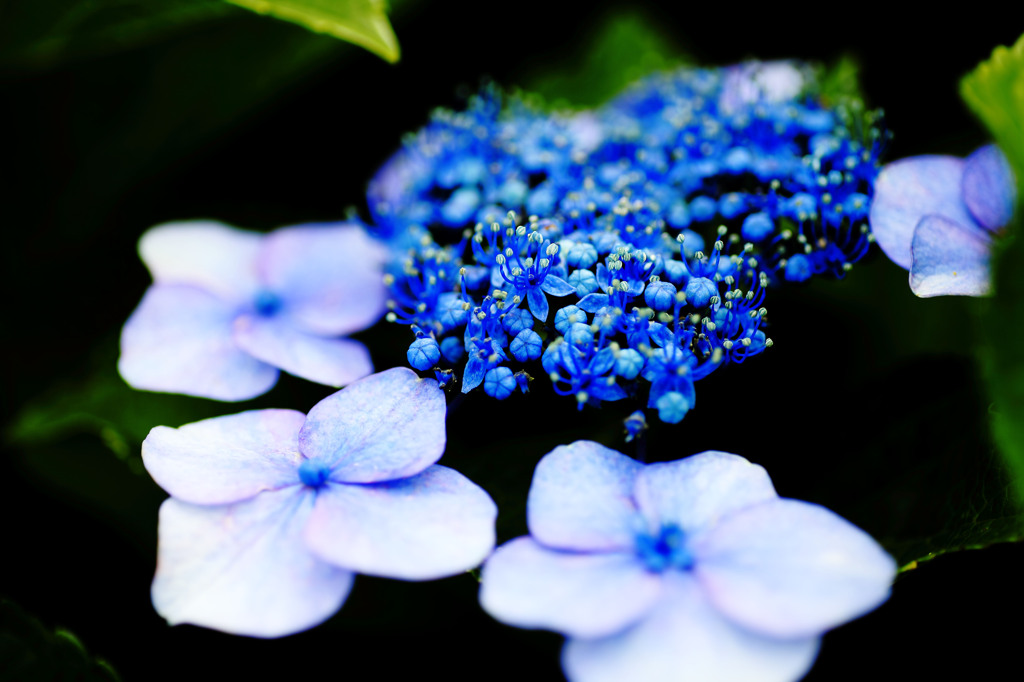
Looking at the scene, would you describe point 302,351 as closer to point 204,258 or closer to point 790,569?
point 204,258

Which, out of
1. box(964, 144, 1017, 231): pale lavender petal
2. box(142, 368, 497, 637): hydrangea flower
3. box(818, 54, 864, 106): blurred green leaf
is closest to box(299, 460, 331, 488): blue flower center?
box(142, 368, 497, 637): hydrangea flower

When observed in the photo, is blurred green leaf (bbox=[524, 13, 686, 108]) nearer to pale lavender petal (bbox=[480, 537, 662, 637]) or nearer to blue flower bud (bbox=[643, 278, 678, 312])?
blue flower bud (bbox=[643, 278, 678, 312])

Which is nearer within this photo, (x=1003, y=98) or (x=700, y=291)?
(x=1003, y=98)

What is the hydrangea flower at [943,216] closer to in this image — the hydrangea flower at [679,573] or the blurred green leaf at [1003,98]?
the blurred green leaf at [1003,98]

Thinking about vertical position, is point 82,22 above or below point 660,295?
above

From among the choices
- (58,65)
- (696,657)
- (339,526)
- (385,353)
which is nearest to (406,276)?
(385,353)

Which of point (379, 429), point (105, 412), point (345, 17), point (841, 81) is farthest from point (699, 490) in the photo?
point (841, 81)
